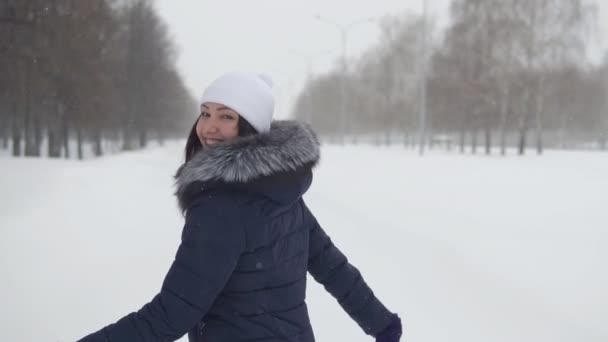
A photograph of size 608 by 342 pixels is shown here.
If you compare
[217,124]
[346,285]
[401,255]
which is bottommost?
[401,255]

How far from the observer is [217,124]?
1.71 meters

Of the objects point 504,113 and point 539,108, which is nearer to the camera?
point 539,108

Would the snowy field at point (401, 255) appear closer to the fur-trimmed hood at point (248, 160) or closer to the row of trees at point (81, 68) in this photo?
the fur-trimmed hood at point (248, 160)

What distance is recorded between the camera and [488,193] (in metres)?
9.81

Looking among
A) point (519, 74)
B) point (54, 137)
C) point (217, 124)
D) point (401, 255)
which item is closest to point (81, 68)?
point (54, 137)

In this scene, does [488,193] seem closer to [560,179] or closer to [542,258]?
[560,179]

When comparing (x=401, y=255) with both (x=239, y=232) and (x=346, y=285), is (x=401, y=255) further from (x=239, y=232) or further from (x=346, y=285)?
(x=239, y=232)

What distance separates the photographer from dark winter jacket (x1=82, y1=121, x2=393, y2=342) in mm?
1371

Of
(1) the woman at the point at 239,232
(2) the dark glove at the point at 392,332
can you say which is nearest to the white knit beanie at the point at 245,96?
(1) the woman at the point at 239,232

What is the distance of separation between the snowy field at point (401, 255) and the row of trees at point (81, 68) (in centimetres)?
600

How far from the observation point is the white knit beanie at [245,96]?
66.9 inches

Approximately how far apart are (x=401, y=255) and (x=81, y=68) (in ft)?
61.3

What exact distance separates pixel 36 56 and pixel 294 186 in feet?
55.9

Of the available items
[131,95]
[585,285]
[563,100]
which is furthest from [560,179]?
[131,95]
